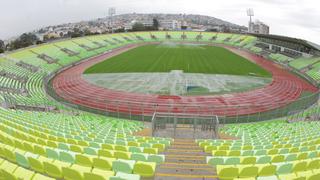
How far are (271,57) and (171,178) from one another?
51678 mm

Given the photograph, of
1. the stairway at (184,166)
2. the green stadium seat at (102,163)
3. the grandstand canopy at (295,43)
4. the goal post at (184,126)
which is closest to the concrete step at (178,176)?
the stairway at (184,166)

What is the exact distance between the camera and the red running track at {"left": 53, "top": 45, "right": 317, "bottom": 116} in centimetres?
2483

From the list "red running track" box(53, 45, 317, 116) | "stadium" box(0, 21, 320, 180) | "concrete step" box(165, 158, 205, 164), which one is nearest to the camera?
"stadium" box(0, 21, 320, 180)

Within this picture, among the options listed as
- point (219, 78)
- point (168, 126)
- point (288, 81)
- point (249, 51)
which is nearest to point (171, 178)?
point (168, 126)

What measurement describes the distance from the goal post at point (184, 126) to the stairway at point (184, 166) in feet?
17.2

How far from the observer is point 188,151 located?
1068cm

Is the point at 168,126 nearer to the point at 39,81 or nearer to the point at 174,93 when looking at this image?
the point at 174,93

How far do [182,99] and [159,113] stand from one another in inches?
403

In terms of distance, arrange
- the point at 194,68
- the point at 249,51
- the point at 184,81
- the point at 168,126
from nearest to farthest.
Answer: the point at 168,126
the point at 184,81
the point at 194,68
the point at 249,51

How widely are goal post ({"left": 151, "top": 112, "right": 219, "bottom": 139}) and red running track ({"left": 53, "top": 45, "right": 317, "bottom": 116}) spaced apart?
459 cm

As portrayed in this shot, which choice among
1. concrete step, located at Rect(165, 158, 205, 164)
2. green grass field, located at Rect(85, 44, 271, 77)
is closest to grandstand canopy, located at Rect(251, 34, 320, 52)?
green grass field, located at Rect(85, 44, 271, 77)

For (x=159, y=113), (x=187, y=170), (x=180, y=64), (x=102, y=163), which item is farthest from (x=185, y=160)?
(x=180, y=64)

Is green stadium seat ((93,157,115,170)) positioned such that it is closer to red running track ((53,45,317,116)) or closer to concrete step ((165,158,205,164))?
concrete step ((165,158,205,164))

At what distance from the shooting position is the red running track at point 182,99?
24828 mm
